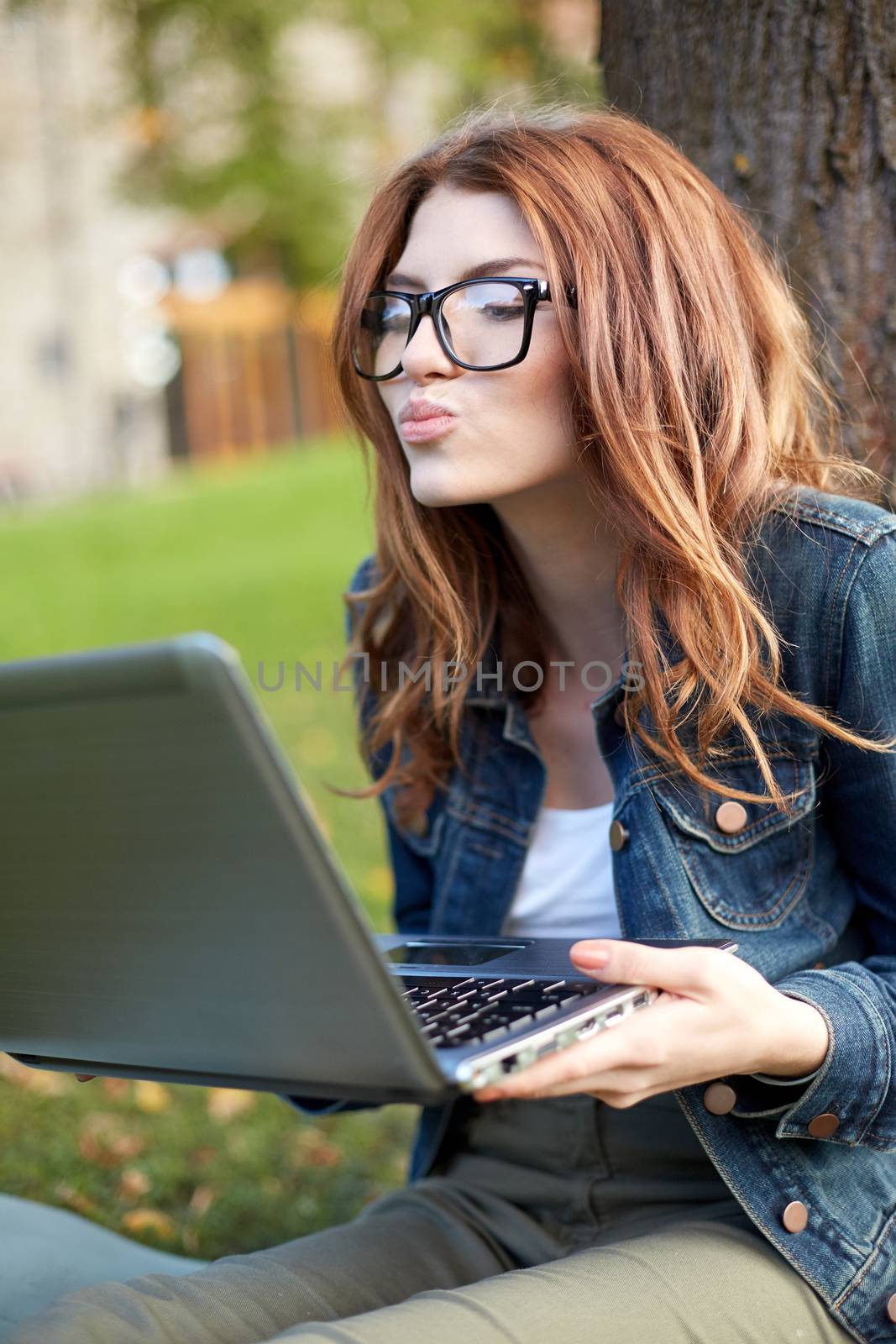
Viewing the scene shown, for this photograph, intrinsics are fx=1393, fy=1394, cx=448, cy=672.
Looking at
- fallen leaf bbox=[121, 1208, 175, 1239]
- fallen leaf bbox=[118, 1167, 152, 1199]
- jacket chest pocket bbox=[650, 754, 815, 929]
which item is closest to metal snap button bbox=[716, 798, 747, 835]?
jacket chest pocket bbox=[650, 754, 815, 929]

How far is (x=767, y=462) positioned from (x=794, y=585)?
0.76ft

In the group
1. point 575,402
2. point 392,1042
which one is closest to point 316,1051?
point 392,1042

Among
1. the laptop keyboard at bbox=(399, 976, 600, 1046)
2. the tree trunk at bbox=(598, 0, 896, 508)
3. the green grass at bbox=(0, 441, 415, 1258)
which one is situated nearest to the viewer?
the laptop keyboard at bbox=(399, 976, 600, 1046)

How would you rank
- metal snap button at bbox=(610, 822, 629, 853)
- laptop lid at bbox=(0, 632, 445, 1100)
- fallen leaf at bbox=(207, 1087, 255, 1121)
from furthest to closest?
1. fallen leaf at bbox=(207, 1087, 255, 1121)
2. metal snap button at bbox=(610, 822, 629, 853)
3. laptop lid at bbox=(0, 632, 445, 1100)

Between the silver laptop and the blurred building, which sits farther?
the blurred building

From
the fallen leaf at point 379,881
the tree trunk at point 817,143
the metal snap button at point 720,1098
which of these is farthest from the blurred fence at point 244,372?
the metal snap button at point 720,1098

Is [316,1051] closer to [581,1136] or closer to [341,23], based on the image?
[581,1136]

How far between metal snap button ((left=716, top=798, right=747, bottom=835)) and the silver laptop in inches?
17.2

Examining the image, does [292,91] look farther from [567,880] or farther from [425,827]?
[567,880]

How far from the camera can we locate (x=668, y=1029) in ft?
4.66

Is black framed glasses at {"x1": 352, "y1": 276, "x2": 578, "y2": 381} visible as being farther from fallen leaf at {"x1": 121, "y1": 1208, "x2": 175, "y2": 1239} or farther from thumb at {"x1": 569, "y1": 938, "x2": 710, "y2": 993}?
fallen leaf at {"x1": 121, "y1": 1208, "x2": 175, "y2": 1239}

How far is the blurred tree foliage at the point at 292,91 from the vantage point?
835 centimetres

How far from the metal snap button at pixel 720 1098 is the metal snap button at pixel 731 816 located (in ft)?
1.12

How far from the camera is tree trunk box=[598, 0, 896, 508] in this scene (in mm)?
2412
